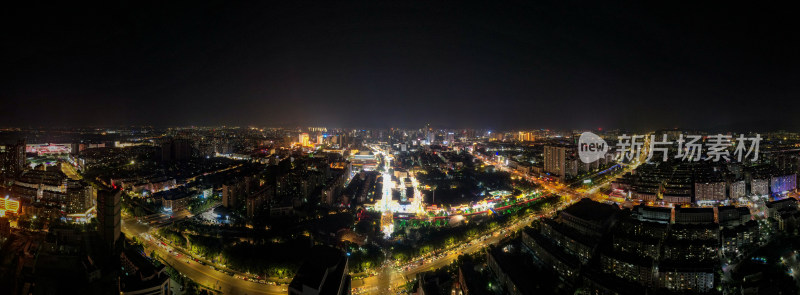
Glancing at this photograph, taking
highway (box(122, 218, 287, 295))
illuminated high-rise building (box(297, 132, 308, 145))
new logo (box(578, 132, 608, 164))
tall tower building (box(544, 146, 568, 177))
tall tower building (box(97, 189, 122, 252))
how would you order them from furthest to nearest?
1. illuminated high-rise building (box(297, 132, 308, 145))
2. new logo (box(578, 132, 608, 164))
3. tall tower building (box(544, 146, 568, 177))
4. tall tower building (box(97, 189, 122, 252))
5. highway (box(122, 218, 287, 295))

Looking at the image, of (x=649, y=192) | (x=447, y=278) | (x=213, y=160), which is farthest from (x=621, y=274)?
(x=213, y=160)

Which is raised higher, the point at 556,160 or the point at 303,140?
the point at 303,140

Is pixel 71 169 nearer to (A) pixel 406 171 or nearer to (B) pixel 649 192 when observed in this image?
(A) pixel 406 171

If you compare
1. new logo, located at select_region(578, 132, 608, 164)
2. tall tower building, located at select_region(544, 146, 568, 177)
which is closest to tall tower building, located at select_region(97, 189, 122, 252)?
tall tower building, located at select_region(544, 146, 568, 177)

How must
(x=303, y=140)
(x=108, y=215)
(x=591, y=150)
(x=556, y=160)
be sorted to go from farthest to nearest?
(x=303, y=140) → (x=591, y=150) → (x=556, y=160) → (x=108, y=215)

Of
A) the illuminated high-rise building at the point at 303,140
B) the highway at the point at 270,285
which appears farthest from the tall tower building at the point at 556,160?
→ the illuminated high-rise building at the point at 303,140

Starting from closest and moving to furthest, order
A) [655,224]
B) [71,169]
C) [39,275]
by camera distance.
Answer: [39,275] < [655,224] < [71,169]

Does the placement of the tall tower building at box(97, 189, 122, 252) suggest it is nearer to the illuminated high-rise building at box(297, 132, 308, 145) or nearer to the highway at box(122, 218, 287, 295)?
the highway at box(122, 218, 287, 295)

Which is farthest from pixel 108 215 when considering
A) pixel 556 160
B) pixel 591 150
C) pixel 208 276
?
pixel 591 150

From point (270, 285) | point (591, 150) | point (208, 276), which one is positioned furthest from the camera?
point (591, 150)

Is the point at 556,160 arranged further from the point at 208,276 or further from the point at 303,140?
the point at 303,140

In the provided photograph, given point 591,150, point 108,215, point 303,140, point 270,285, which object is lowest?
point 270,285
